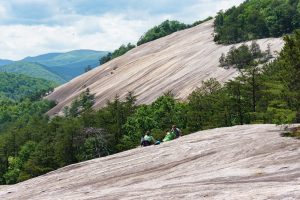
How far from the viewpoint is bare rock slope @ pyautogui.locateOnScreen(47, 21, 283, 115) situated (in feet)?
319

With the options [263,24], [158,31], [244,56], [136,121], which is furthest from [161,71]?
[158,31]

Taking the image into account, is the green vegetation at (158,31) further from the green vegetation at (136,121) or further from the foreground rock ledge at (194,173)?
the foreground rock ledge at (194,173)

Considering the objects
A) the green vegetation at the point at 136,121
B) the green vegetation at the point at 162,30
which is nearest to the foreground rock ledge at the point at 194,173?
the green vegetation at the point at 136,121

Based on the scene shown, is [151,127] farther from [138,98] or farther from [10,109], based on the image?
[10,109]

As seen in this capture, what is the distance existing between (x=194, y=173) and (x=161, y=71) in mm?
87856

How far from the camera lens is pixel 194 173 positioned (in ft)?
68.9

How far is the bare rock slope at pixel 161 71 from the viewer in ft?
319

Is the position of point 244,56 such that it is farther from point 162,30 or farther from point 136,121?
point 162,30

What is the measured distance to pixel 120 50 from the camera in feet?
645

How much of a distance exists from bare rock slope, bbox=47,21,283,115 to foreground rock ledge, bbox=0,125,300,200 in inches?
2559

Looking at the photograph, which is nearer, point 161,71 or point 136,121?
point 136,121

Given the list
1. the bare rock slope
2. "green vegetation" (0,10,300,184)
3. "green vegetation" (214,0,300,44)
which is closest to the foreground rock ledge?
"green vegetation" (0,10,300,184)

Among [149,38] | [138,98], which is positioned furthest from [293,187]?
[149,38]

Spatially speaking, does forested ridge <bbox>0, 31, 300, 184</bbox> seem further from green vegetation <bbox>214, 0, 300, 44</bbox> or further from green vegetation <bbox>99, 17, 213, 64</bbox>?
green vegetation <bbox>99, 17, 213, 64</bbox>
